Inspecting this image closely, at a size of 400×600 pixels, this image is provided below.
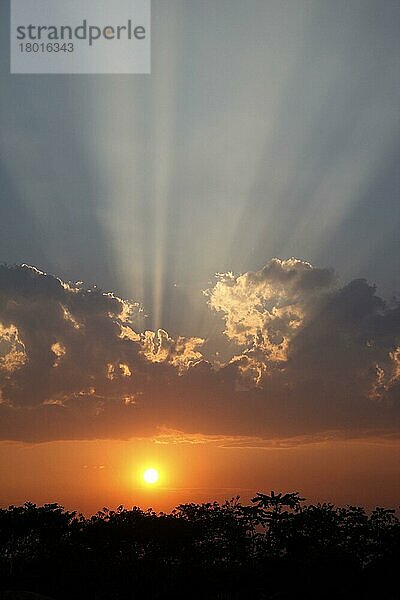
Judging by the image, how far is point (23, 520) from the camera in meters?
65.5

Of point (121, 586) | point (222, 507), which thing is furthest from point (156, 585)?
point (222, 507)

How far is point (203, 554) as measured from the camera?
6019cm

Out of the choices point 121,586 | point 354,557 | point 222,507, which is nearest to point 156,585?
point 121,586

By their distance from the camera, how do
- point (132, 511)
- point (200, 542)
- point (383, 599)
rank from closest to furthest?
point (383, 599)
point (200, 542)
point (132, 511)

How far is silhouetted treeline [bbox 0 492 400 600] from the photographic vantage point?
5084 cm

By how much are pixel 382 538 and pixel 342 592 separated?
449 inches

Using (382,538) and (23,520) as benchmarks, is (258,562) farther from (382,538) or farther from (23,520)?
(23,520)

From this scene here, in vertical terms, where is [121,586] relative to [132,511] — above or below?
below

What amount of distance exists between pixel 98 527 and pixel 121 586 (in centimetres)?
1131

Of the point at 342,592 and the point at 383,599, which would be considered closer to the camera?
the point at 383,599

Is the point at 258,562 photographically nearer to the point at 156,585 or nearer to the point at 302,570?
the point at 302,570

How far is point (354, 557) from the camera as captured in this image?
179ft

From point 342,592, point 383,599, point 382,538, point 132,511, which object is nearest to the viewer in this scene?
point 383,599

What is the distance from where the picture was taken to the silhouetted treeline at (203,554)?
167ft
